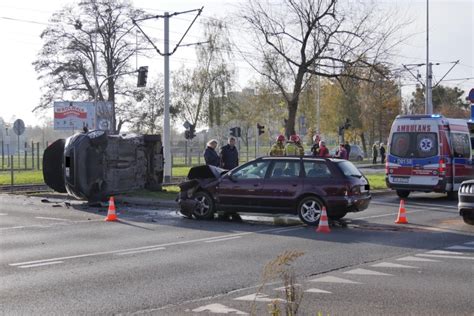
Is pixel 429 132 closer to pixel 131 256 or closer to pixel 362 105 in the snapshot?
pixel 131 256

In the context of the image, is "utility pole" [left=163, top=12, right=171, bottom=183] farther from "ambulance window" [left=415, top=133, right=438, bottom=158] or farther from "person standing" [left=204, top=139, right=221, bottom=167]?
"ambulance window" [left=415, top=133, right=438, bottom=158]

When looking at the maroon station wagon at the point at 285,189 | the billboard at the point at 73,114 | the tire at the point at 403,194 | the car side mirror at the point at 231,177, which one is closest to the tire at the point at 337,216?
the maroon station wagon at the point at 285,189

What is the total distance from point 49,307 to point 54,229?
22.6 ft

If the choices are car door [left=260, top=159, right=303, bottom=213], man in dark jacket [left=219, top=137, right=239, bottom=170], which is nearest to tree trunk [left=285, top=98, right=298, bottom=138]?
man in dark jacket [left=219, top=137, right=239, bottom=170]

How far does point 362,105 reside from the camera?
2218 inches

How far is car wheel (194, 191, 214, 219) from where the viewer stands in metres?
15.0

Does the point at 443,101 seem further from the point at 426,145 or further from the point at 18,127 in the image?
the point at 426,145

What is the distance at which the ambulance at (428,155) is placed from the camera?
2016 cm

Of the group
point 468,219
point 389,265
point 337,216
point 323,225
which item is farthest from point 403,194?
point 389,265

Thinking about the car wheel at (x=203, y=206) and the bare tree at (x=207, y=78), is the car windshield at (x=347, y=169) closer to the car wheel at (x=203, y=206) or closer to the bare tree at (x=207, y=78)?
the car wheel at (x=203, y=206)

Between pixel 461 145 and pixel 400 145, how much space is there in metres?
1.96

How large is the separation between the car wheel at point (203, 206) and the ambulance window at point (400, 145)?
817 cm

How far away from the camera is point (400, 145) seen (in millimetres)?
20859

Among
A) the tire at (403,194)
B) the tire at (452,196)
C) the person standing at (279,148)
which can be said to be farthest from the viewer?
the tire at (403,194)
